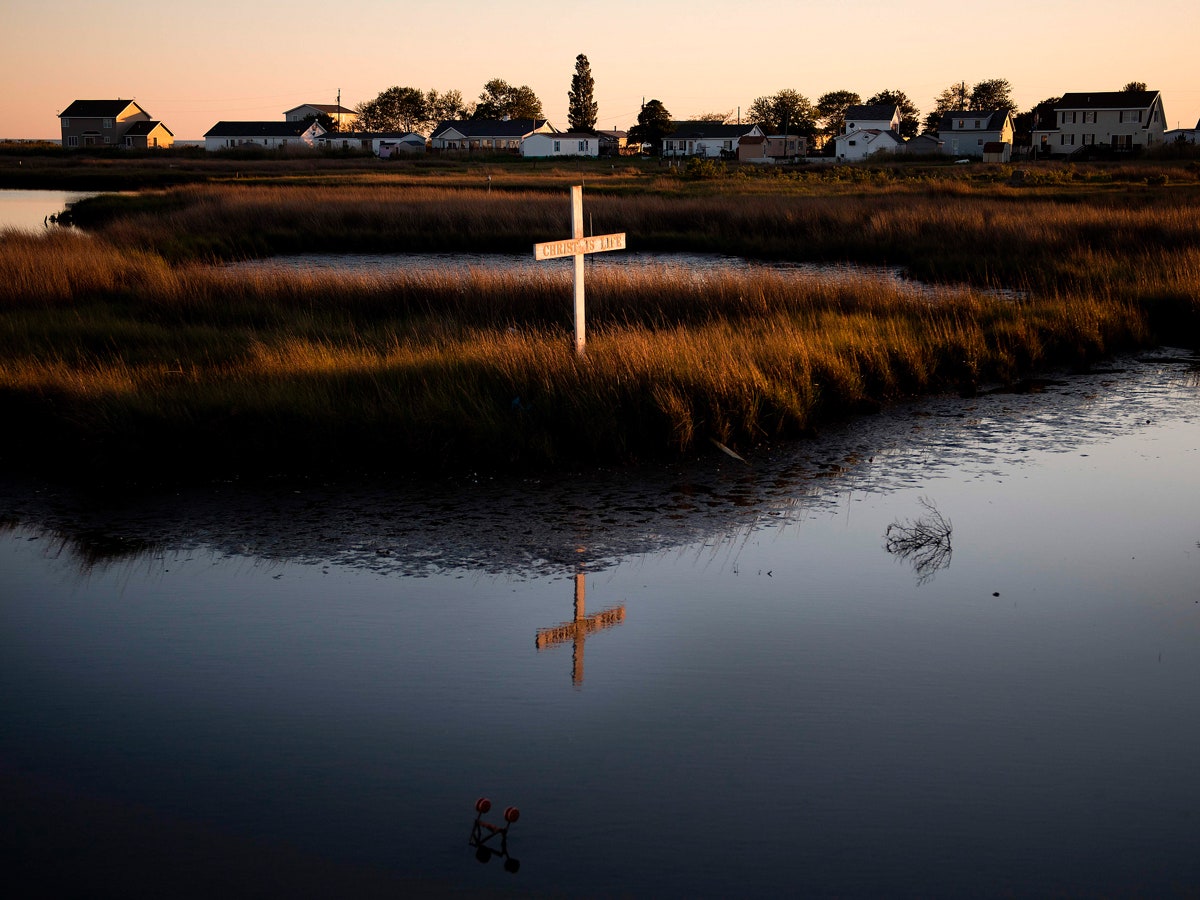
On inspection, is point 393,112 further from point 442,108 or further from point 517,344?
point 517,344

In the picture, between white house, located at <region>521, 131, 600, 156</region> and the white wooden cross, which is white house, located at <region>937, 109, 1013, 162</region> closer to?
white house, located at <region>521, 131, 600, 156</region>

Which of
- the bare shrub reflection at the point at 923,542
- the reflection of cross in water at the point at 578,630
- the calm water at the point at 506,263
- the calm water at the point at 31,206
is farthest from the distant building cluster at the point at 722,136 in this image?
the reflection of cross in water at the point at 578,630

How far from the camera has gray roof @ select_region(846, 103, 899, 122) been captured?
113m

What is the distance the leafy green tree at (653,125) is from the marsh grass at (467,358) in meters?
110

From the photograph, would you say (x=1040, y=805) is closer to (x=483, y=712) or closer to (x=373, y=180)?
(x=483, y=712)

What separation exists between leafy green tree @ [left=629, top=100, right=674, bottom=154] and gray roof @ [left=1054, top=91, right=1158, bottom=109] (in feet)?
140

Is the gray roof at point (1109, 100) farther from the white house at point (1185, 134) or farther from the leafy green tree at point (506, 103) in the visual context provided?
the leafy green tree at point (506, 103)

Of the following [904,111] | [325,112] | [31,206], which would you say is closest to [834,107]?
[904,111]

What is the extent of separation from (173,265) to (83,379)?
1511 centimetres

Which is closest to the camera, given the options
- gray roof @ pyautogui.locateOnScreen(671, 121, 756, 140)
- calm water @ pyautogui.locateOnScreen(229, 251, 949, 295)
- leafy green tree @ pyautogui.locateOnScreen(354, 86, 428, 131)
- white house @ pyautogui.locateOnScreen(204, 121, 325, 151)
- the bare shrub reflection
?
the bare shrub reflection

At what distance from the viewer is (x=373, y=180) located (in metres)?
57.3

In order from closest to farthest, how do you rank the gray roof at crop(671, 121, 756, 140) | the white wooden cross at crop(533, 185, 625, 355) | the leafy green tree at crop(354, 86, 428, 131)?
the white wooden cross at crop(533, 185, 625, 355)
the gray roof at crop(671, 121, 756, 140)
the leafy green tree at crop(354, 86, 428, 131)

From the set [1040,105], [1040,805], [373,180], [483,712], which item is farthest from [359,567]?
[1040,105]

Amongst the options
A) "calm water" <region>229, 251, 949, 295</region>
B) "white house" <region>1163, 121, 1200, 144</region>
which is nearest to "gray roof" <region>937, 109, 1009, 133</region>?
"white house" <region>1163, 121, 1200, 144</region>
